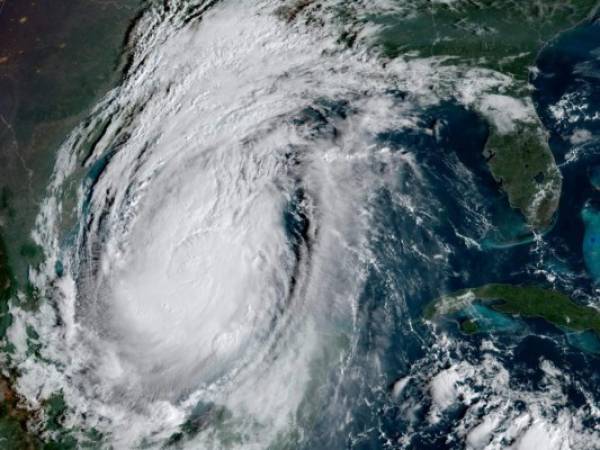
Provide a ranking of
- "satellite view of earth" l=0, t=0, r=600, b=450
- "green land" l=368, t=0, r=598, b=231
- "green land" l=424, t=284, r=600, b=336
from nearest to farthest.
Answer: "satellite view of earth" l=0, t=0, r=600, b=450 → "green land" l=424, t=284, r=600, b=336 → "green land" l=368, t=0, r=598, b=231

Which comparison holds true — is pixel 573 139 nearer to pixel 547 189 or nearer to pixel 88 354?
pixel 547 189

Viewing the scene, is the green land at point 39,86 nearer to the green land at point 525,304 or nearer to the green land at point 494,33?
the green land at point 494,33

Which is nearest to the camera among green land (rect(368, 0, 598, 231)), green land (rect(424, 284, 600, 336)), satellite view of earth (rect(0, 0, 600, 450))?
satellite view of earth (rect(0, 0, 600, 450))

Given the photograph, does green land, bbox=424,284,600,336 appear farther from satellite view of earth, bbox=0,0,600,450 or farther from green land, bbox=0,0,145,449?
green land, bbox=0,0,145,449

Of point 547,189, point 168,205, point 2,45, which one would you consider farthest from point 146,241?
point 547,189

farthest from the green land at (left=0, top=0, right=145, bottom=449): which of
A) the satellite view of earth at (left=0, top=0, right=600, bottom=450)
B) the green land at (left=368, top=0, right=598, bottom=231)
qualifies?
the green land at (left=368, top=0, right=598, bottom=231)

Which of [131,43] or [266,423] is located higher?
[131,43]

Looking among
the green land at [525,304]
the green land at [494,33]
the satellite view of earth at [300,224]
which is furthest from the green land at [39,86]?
the green land at [525,304]

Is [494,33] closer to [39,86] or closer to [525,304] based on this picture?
[525,304]
